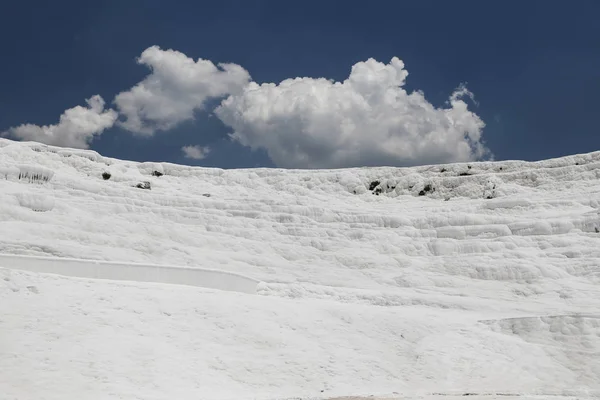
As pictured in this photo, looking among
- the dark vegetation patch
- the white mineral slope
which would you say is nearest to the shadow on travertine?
the white mineral slope

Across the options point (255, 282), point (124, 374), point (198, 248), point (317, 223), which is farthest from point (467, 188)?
point (124, 374)

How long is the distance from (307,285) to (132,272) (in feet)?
22.1

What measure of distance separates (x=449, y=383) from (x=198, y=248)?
14193 mm

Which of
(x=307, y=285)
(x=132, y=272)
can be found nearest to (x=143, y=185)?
(x=307, y=285)

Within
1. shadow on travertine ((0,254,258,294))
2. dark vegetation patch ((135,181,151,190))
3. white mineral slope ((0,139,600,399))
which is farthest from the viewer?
dark vegetation patch ((135,181,151,190))

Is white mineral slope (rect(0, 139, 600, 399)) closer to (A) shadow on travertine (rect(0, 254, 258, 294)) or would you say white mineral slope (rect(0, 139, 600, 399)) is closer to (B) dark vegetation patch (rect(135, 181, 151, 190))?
(A) shadow on travertine (rect(0, 254, 258, 294))

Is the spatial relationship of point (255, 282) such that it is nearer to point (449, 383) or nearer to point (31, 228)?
point (449, 383)

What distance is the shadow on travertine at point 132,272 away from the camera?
1784 centimetres

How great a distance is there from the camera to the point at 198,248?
2791cm

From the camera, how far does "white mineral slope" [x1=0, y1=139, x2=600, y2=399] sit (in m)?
13.7

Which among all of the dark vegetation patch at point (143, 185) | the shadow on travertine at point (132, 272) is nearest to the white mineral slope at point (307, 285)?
the shadow on travertine at point (132, 272)

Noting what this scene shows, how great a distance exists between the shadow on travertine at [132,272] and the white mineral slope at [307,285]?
168mm

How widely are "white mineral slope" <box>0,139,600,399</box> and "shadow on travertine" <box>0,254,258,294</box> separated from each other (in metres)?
0.17

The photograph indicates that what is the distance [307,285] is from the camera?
23078 mm
